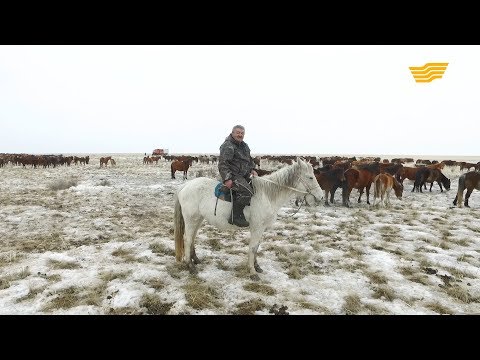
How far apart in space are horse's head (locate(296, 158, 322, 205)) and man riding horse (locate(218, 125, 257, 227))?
1.02 meters

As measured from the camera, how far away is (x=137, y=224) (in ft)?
28.7

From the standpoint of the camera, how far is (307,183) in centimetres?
527

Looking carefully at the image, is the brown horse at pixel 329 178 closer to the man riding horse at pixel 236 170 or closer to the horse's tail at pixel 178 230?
the man riding horse at pixel 236 170

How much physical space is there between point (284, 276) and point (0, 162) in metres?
43.7

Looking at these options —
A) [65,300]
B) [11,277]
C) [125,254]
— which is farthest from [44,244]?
[65,300]

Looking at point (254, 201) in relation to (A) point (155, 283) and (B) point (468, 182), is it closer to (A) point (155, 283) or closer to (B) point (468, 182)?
(A) point (155, 283)

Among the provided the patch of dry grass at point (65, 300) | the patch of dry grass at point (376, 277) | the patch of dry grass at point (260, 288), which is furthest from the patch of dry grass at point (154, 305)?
the patch of dry grass at point (376, 277)

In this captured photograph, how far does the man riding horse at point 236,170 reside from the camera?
16.1 ft

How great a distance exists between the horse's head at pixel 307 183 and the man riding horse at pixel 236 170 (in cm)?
102

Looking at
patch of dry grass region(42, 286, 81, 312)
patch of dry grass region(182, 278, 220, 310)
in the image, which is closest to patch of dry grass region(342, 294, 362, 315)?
patch of dry grass region(182, 278, 220, 310)

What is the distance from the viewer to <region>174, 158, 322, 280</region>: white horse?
17.0 ft
